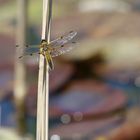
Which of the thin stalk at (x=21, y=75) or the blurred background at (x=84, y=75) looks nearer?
the thin stalk at (x=21, y=75)

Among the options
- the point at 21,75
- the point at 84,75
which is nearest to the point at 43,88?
the point at 21,75

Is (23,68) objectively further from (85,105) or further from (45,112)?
(45,112)

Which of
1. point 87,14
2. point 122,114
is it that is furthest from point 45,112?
point 87,14

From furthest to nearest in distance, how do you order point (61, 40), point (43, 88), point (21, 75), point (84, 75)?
point (84, 75)
point (21, 75)
point (61, 40)
point (43, 88)

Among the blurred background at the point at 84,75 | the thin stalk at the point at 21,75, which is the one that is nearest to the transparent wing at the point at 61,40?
the blurred background at the point at 84,75

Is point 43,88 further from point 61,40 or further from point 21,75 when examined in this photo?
point 21,75

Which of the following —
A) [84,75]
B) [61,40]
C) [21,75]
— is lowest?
[61,40]

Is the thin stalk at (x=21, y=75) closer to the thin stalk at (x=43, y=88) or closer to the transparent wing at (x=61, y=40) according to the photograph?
the transparent wing at (x=61, y=40)

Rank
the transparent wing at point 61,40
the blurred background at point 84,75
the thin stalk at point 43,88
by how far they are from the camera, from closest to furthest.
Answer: the thin stalk at point 43,88 → the transparent wing at point 61,40 → the blurred background at point 84,75
